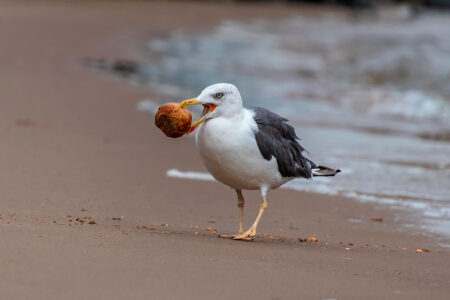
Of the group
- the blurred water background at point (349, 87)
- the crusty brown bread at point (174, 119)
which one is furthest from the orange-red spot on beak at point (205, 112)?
the blurred water background at point (349, 87)

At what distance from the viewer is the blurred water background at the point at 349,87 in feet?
28.3

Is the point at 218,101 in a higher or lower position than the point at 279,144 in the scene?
higher

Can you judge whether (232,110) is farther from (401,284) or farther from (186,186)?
→ (186,186)

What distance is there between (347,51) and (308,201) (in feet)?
58.0

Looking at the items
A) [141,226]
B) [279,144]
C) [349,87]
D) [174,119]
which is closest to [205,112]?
[174,119]

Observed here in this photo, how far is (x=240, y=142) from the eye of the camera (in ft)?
17.8

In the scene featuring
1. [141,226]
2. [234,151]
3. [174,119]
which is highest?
[174,119]

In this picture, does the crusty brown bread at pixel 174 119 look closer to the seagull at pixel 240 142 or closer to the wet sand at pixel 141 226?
the seagull at pixel 240 142

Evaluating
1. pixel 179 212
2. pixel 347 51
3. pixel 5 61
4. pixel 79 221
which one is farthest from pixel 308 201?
→ pixel 347 51

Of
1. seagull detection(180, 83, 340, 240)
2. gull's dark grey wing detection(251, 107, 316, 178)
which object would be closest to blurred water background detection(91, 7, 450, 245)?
gull's dark grey wing detection(251, 107, 316, 178)

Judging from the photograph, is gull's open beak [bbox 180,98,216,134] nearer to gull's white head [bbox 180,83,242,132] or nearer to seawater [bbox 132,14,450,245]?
gull's white head [bbox 180,83,242,132]

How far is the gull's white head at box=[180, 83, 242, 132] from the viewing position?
5391mm

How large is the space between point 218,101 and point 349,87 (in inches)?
524

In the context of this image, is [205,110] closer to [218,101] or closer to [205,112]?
[205,112]
